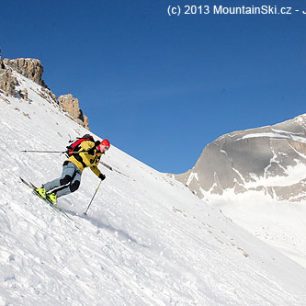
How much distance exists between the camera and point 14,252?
7551 mm

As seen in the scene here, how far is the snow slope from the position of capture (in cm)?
771

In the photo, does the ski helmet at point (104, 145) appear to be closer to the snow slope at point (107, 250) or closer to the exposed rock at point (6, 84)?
the snow slope at point (107, 250)

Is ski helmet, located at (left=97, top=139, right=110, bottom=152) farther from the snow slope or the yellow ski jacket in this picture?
the snow slope

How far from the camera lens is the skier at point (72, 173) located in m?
11.7

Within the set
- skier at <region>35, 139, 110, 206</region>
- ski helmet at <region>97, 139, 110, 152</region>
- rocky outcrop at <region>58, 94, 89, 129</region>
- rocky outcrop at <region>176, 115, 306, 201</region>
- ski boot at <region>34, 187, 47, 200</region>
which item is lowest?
ski boot at <region>34, 187, 47, 200</region>

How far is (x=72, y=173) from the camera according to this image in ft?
38.4

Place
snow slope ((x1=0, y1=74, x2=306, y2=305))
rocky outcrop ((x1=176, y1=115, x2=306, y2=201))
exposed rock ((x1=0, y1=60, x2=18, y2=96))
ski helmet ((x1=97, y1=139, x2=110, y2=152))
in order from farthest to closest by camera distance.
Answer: rocky outcrop ((x1=176, y1=115, x2=306, y2=201))
exposed rock ((x1=0, y1=60, x2=18, y2=96))
ski helmet ((x1=97, y1=139, x2=110, y2=152))
snow slope ((x1=0, y1=74, x2=306, y2=305))

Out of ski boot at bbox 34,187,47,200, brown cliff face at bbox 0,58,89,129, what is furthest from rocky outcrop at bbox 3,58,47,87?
ski boot at bbox 34,187,47,200

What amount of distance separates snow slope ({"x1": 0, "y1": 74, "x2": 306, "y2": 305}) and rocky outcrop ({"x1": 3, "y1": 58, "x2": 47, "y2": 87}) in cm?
2127

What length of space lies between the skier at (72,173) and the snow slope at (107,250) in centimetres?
55

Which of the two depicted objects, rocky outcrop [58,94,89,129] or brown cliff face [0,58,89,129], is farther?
rocky outcrop [58,94,89,129]

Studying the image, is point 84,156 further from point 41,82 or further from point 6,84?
point 41,82

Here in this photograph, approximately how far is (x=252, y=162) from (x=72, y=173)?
438 feet

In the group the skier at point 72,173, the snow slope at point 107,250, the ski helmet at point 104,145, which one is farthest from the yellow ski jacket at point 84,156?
the snow slope at point 107,250
